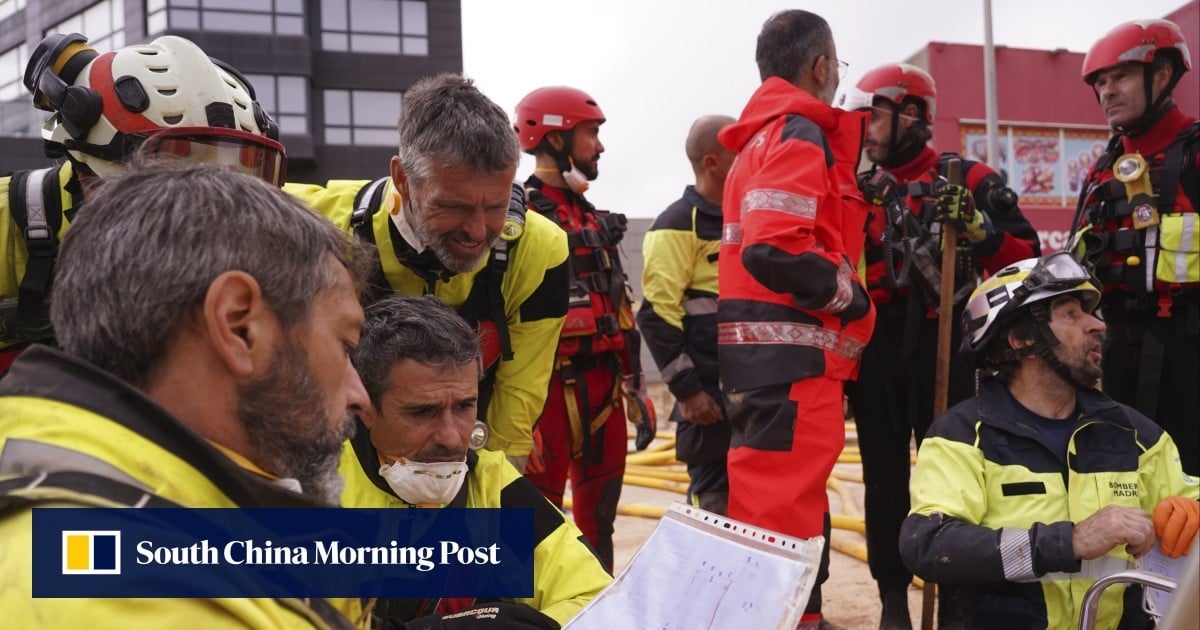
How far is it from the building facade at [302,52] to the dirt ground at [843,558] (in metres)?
20.6

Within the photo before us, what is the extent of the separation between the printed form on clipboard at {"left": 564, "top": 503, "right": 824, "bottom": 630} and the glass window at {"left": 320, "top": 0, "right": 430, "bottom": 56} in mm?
28236

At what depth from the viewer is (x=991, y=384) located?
3.30 metres

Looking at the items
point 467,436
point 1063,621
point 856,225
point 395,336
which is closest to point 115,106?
point 395,336

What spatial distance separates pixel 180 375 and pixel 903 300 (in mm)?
3849

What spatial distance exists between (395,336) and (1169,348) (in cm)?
349

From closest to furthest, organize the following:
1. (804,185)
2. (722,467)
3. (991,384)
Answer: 1. (991,384)
2. (804,185)
3. (722,467)

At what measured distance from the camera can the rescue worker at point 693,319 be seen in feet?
15.5

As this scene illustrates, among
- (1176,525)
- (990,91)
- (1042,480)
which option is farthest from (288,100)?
(1176,525)

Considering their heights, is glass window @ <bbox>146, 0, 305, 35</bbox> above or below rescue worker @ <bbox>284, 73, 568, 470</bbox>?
above

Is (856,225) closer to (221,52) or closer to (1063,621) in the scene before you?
(1063,621)

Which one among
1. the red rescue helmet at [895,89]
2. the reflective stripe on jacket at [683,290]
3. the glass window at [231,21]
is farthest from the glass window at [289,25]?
the red rescue helmet at [895,89]

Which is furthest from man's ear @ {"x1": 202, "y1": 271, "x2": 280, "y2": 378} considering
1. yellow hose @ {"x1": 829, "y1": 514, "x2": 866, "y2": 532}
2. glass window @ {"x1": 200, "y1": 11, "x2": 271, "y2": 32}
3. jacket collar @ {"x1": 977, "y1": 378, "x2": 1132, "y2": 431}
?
glass window @ {"x1": 200, "y1": 11, "x2": 271, "y2": 32}

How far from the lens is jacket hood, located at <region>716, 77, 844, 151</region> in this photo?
12.5 feet

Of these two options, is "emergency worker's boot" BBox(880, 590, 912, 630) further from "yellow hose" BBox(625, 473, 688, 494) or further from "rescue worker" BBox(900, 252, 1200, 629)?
"yellow hose" BBox(625, 473, 688, 494)
